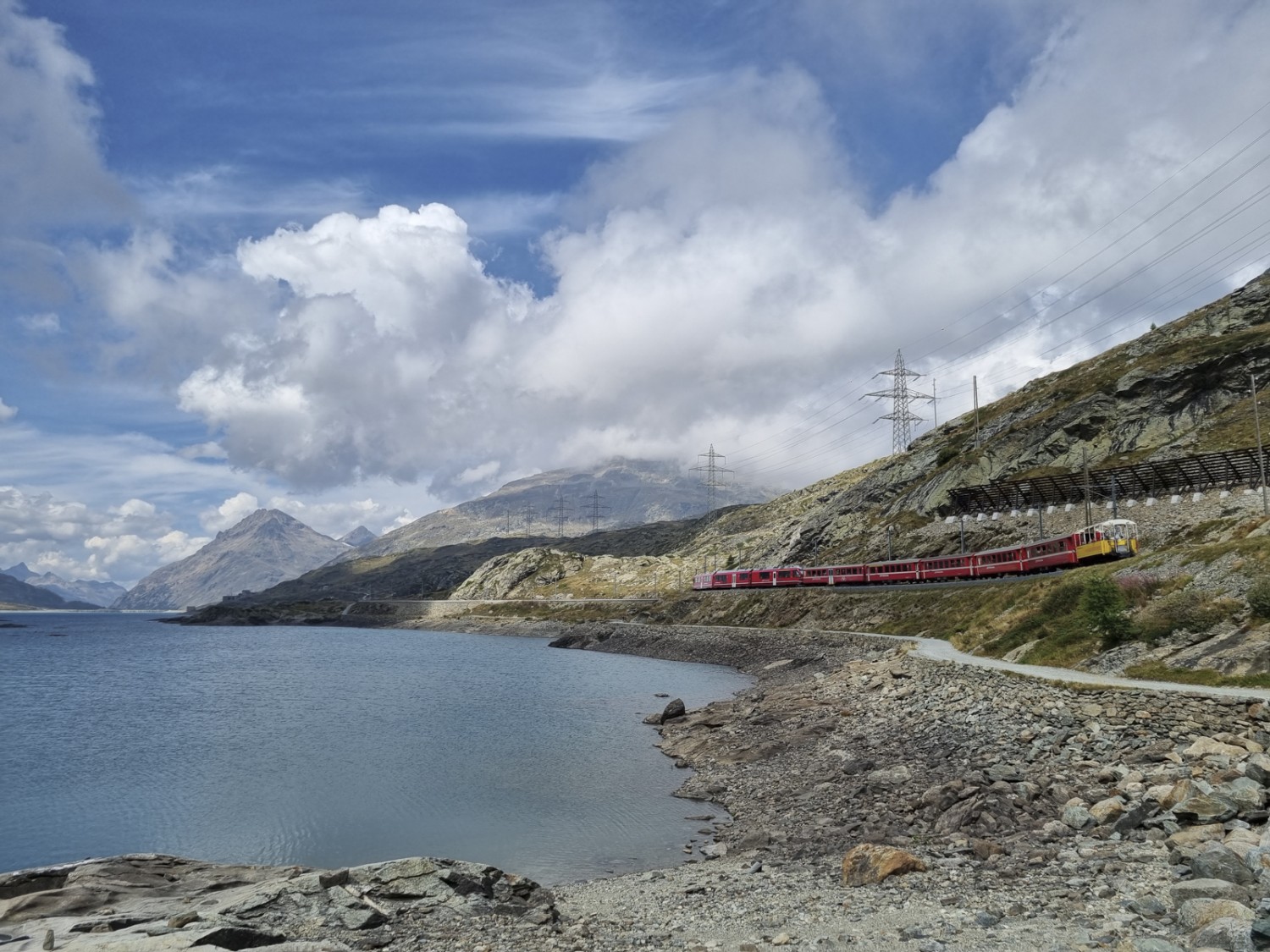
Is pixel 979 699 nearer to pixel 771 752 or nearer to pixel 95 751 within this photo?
pixel 771 752

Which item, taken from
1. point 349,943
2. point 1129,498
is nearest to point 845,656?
point 1129,498

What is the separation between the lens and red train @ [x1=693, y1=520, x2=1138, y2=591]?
65.7m

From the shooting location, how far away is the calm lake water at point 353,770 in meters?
29.5

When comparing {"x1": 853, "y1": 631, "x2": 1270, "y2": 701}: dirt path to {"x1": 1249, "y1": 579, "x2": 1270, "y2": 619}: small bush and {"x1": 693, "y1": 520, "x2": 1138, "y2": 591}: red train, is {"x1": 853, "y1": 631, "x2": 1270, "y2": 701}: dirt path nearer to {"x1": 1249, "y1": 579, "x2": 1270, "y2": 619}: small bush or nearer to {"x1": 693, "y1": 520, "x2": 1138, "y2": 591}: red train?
{"x1": 1249, "y1": 579, "x2": 1270, "y2": 619}: small bush

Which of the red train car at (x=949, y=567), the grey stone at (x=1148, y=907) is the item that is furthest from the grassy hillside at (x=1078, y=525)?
the grey stone at (x=1148, y=907)

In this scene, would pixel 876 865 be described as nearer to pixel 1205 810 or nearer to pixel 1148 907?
pixel 1148 907

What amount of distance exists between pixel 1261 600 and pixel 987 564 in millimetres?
49485

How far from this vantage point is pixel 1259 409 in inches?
3511

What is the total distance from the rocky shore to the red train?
128ft

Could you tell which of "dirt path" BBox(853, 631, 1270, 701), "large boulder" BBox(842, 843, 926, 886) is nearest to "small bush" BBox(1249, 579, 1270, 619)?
"dirt path" BBox(853, 631, 1270, 701)

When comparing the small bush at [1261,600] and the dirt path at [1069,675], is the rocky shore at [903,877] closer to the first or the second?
the dirt path at [1069,675]

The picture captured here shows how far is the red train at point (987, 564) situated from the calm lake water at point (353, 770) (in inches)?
1051

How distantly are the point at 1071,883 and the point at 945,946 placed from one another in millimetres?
4342

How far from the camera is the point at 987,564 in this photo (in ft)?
261
